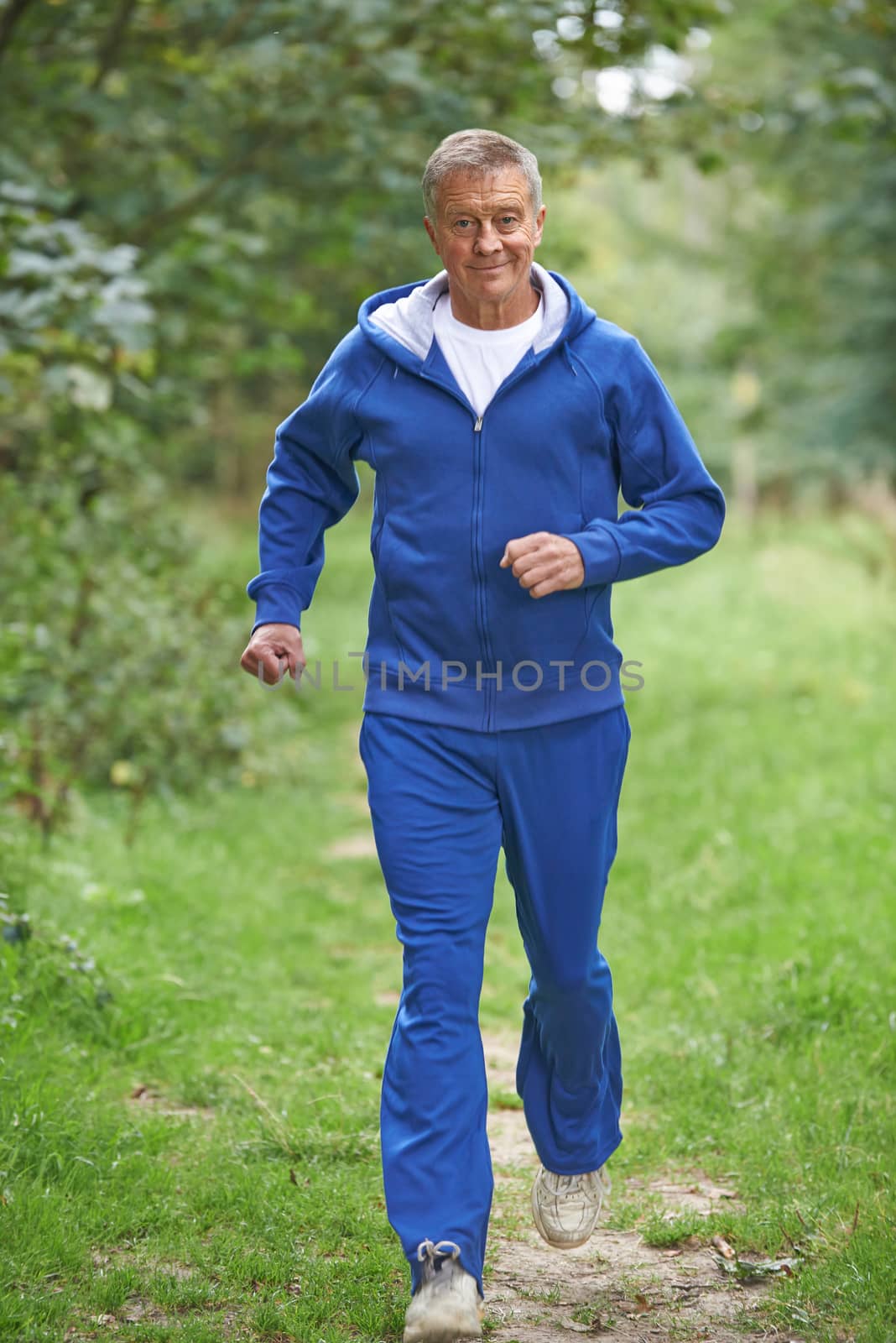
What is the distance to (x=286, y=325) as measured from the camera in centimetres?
1198

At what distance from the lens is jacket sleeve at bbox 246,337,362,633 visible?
3354mm

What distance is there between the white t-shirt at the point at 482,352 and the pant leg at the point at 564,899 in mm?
697

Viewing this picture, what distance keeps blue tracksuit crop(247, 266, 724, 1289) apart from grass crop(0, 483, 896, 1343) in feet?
1.98

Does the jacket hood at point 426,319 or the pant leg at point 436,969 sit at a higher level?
the jacket hood at point 426,319

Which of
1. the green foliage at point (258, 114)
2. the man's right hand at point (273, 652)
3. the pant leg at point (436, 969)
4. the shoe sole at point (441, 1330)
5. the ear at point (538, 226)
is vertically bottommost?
the shoe sole at point (441, 1330)

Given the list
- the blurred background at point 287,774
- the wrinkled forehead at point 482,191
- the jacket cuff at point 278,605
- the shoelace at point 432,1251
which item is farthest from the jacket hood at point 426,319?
the blurred background at point 287,774

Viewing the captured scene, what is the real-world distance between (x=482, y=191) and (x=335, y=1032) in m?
2.89

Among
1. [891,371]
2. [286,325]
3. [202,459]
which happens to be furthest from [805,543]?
[202,459]

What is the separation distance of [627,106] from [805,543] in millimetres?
11231

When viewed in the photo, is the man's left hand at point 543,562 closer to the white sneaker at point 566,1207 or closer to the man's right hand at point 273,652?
the man's right hand at point 273,652

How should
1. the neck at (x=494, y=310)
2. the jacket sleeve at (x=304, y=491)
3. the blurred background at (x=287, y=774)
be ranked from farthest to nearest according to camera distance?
the blurred background at (x=287, y=774), the jacket sleeve at (x=304, y=491), the neck at (x=494, y=310)

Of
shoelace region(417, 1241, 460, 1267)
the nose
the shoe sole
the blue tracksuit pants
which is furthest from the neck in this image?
the shoe sole

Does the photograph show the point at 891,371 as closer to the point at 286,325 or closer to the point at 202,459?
the point at 286,325

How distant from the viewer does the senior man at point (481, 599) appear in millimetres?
3129
